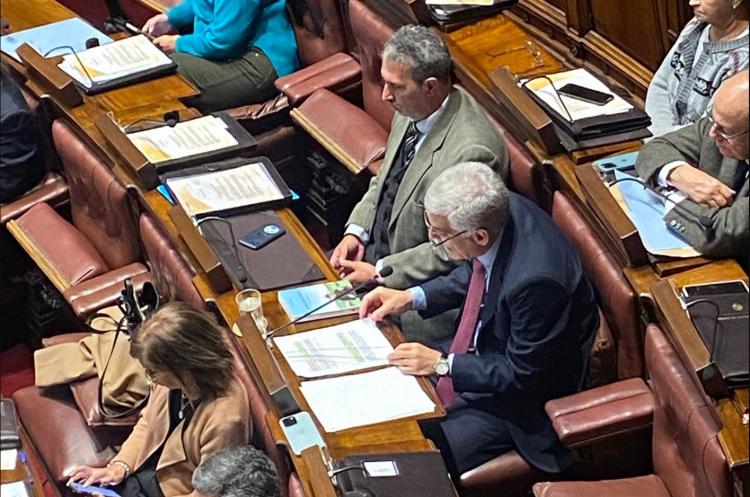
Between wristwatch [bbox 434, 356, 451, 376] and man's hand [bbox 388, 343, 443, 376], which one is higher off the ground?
man's hand [bbox 388, 343, 443, 376]

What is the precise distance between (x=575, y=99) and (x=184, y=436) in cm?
98

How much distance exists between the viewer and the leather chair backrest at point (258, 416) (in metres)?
2.17

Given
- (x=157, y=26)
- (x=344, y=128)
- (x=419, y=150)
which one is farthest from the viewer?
(x=157, y=26)

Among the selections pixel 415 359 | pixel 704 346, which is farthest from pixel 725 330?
pixel 415 359

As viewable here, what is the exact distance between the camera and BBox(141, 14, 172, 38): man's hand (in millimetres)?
3621

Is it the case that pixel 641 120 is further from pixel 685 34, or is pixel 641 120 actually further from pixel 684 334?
pixel 684 334

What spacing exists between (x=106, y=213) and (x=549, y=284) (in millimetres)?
1145

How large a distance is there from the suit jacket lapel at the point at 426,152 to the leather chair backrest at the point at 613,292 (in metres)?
0.32

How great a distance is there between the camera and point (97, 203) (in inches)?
117

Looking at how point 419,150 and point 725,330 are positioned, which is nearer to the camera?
point 725,330

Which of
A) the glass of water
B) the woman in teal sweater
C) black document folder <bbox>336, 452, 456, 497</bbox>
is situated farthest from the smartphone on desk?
the woman in teal sweater

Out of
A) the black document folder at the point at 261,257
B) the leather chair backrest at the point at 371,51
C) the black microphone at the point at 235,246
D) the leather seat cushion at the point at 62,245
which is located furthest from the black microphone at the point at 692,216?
the leather seat cushion at the point at 62,245

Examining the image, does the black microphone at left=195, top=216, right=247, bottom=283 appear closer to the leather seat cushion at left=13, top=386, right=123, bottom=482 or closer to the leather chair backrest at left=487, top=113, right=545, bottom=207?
the leather seat cushion at left=13, top=386, right=123, bottom=482

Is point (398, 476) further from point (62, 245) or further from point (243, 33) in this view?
point (243, 33)
